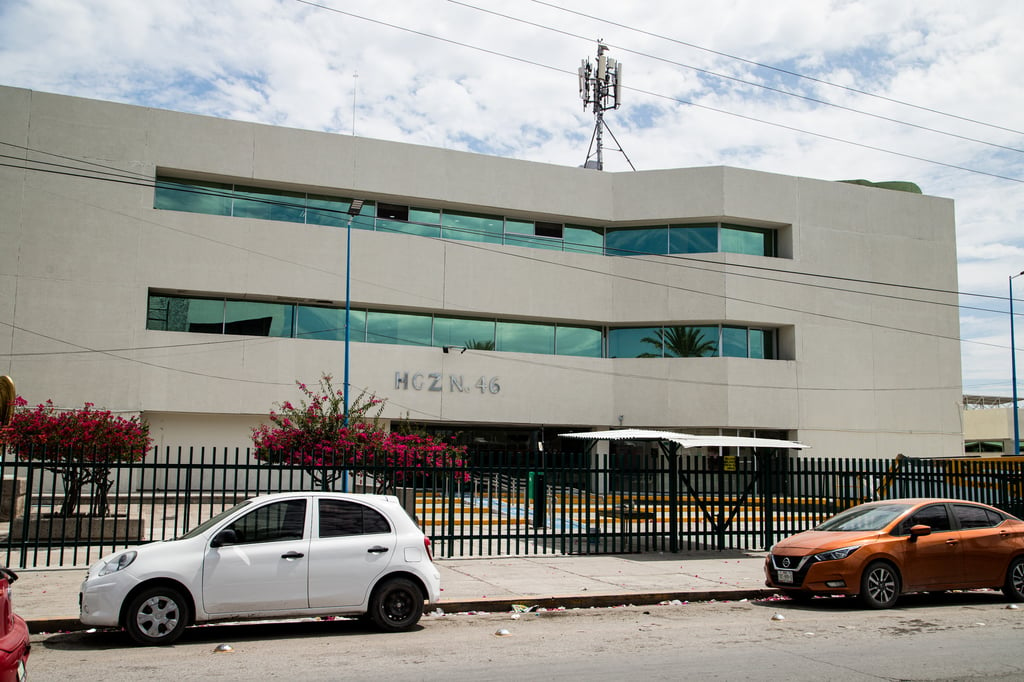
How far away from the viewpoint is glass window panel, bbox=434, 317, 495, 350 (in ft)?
113

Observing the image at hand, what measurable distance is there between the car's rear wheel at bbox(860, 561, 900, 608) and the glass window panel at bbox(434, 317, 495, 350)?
24.1 meters

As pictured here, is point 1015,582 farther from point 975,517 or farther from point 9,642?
point 9,642

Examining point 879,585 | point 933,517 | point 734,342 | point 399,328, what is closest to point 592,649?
point 879,585

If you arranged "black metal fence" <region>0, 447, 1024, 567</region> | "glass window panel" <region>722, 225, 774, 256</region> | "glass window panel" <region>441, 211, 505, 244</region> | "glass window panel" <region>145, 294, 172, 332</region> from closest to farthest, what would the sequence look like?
"black metal fence" <region>0, 447, 1024, 567</region>
"glass window panel" <region>145, 294, 172, 332</region>
"glass window panel" <region>441, 211, 505, 244</region>
"glass window panel" <region>722, 225, 774, 256</region>

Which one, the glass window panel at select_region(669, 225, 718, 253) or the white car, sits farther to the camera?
the glass window panel at select_region(669, 225, 718, 253)

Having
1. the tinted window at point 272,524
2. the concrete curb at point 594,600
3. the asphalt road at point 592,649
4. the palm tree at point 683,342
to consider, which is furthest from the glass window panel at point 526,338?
the tinted window at point 272,524

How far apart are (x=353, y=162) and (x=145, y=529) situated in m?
18.4

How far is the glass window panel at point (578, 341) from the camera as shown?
119 feet

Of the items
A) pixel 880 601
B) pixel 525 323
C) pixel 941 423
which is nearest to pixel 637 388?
pixel 525 323

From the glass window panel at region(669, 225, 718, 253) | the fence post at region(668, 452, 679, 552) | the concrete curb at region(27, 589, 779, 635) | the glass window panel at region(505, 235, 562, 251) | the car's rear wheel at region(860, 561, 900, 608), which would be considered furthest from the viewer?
the glass window panel at region(669, 225, 718, 253)

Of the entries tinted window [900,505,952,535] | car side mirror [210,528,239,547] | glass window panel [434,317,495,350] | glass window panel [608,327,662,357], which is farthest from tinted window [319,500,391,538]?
glass window panel [608,327,662,357]

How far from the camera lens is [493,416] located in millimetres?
34875

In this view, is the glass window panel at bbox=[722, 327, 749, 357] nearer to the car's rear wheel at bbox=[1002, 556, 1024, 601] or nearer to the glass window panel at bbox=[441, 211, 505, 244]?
the glass window panel at bbox=[441, 211, 505, 244]

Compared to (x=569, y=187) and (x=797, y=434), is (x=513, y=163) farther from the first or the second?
(x=797, y=434)
